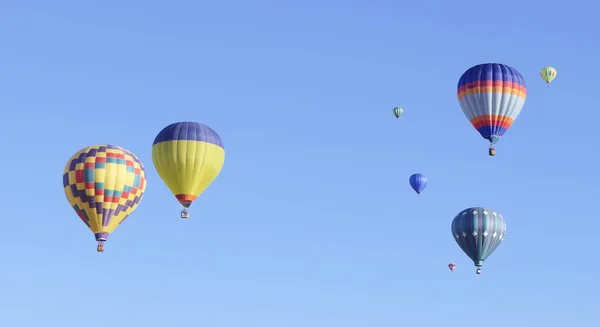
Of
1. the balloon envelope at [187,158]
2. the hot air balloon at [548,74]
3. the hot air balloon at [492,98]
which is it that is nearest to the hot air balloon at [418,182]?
the hot air balloon at [548,74]

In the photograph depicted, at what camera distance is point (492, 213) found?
90125 millimetres

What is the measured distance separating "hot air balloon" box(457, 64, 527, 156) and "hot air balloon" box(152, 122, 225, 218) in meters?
15.7

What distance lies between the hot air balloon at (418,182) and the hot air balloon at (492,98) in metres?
26.8

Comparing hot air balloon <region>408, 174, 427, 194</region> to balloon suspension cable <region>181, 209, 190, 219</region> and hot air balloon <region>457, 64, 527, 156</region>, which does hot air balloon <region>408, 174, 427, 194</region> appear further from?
balloon suspension cable <region>181, 209, 190, 219</region>

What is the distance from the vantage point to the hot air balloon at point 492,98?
3206 inches

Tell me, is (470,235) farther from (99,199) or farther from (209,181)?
(99,199)

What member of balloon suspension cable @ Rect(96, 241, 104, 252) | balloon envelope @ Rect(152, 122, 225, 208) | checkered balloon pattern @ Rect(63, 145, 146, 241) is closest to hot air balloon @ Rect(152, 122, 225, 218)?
balloon envelope @ Rect(152, 122, 225, 208)

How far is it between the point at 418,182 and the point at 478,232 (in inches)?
844

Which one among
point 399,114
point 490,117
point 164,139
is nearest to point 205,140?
point 164,139

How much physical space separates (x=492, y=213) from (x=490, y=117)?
34.9ft

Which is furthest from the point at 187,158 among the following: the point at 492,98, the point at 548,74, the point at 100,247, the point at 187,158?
the point at 548,74

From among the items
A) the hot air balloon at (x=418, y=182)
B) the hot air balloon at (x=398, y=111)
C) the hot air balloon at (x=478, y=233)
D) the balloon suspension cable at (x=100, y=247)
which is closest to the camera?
the balloon suspension cable at (x=100, y=247)

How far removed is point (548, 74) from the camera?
101188 mm

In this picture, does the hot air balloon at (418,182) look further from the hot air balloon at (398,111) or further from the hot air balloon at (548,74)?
the hot air balloon at (548,74)
